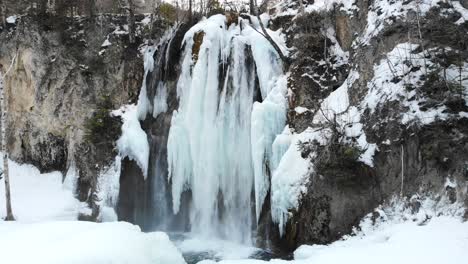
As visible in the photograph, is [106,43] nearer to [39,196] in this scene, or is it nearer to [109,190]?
[109,190]

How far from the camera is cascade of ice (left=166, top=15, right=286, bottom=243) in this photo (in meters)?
10.3

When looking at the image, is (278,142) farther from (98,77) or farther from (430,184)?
(98,77)

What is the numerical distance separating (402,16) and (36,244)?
798 cm

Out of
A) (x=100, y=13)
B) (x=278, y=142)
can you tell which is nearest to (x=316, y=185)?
(x=278, y=142)

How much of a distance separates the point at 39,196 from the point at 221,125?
6889 millimetres

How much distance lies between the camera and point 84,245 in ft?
18.1

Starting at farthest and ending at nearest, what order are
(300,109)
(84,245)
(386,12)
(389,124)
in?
(300,109) → (386,12) → (389,124) → (84,245)

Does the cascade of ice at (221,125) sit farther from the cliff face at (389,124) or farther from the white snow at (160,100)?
the cliff face at (389,124)

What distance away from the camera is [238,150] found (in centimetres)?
1050

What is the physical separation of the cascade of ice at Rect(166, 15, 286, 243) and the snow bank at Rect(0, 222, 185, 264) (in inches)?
157

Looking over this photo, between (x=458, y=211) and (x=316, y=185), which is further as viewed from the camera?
(x=316, y=185)

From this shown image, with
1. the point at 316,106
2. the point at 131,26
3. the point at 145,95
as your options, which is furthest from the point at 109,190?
the point at 316,106

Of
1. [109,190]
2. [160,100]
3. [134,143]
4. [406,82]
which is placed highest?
[160,100]

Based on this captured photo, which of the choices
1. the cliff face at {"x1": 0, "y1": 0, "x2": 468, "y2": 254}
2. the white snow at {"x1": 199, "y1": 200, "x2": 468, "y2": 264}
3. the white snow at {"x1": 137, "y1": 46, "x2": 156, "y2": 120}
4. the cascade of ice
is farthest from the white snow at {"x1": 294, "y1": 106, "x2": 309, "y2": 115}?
the white snow at {"x1": 137, "y1": 46, "x2": 156, "y2": 120}
